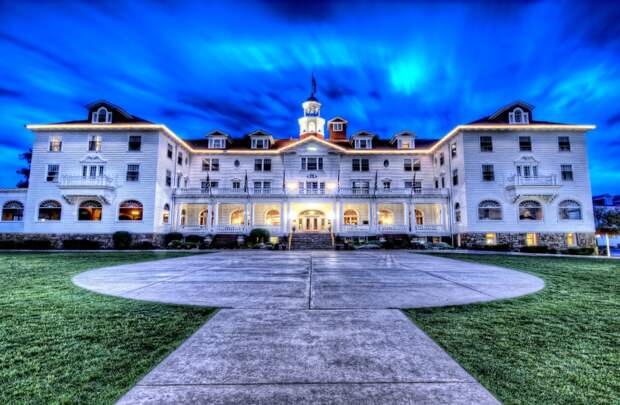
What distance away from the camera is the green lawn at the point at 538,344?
2322 mm

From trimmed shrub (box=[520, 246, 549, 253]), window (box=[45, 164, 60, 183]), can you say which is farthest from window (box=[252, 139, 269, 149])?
trimmed shrub (box=[520, 246, 549, 253])

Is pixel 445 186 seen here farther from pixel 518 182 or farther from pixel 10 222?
pixel 10 222

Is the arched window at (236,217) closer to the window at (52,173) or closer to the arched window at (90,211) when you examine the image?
the arched window at (90,211)

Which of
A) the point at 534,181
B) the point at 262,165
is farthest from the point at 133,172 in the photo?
the point at 534,181

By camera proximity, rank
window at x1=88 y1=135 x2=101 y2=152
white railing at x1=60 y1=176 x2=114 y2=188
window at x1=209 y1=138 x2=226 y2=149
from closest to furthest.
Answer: white railing at x1=60 y1=176 x2=114 y2=188
window at x1=88 y1=135 x2=101 y2=152
window at x1=209 y1=138 x2=226 y2=149

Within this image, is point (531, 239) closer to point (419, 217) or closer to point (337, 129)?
point (419, 217)

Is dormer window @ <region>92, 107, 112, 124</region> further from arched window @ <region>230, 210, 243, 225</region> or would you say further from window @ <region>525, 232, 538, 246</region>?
window @ <region>525, 232, 538, 246</region>

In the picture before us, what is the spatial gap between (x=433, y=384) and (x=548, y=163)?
33833 millimetres

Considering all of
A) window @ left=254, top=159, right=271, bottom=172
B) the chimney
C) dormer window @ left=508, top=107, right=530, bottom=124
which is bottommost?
window @ left=254, top=159, right=271, bottom=172

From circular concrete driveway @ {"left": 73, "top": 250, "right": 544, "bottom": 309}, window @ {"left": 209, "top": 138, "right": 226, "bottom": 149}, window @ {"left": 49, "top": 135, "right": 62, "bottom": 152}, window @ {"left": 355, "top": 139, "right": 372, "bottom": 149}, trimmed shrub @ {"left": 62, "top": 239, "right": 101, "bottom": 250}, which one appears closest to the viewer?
circular concrete driveway @ {"left": 73, "top": 250, "right": 544, "bottom": 309}

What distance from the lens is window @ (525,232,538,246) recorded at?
26.8m

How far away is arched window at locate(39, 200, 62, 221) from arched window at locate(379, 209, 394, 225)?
3242cm

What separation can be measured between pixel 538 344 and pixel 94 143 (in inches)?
1390

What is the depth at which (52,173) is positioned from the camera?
27.9 m
